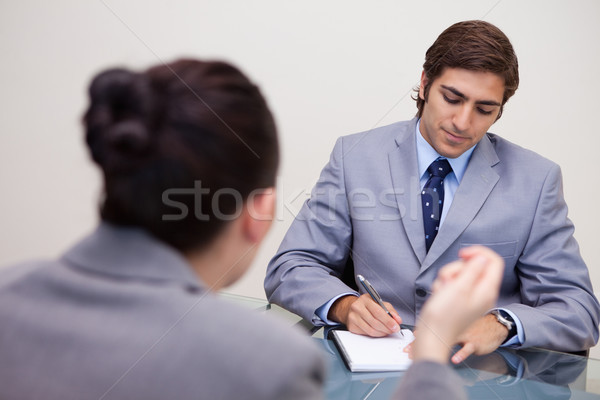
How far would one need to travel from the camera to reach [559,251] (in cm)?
163

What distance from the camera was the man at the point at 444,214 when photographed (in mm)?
1592

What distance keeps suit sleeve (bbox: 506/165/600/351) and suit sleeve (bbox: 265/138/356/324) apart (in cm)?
54

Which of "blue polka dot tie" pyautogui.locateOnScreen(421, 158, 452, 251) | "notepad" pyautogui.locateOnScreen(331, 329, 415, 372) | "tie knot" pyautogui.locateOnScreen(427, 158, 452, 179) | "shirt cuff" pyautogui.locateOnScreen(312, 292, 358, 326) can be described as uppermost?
"tie knot" pyautogui.locateOnScreen(427, 158, 452, 179)

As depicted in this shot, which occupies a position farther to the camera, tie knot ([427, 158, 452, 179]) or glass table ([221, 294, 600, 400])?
tie knot ([427, 158, 452, 179])

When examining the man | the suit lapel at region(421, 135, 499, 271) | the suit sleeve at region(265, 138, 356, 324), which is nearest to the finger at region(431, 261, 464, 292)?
the man

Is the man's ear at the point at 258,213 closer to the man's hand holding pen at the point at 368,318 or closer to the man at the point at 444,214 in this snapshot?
the man's hand holding pen at the point at 368,318

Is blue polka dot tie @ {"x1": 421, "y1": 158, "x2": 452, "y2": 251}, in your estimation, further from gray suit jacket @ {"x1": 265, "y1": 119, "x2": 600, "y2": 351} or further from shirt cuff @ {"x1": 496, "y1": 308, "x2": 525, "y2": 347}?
shirt cuff @ {"x1": 496, "y1": 308, "x2": 525, "y2": 347}

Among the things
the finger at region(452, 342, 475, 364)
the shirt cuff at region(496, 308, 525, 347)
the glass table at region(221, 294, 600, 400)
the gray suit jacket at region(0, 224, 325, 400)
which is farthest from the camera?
the shirt cuff at region(496, 308, 525, 347)

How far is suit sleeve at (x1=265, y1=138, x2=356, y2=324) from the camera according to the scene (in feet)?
5.28

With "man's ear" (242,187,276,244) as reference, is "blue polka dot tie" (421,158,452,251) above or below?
below

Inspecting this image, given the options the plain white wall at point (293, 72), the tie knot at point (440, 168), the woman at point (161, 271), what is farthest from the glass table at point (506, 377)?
the plain white wall at point (293, 72)

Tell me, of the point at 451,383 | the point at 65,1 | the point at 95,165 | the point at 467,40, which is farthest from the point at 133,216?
the point at 65,1

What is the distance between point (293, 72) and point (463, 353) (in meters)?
1.87

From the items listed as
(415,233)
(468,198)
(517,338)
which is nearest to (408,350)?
(517,338)
